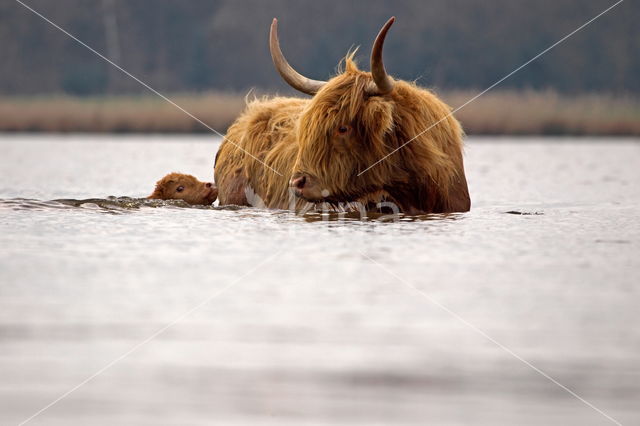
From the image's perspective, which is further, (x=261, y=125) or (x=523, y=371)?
(x=261, y=125)

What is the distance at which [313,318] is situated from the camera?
4816 mm

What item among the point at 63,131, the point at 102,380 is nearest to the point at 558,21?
the point at 63,131

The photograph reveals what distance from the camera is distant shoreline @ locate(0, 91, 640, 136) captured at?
26109mm

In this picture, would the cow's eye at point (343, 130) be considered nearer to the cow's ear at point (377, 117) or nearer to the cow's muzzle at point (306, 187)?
the cow's ear at point (377, 117)

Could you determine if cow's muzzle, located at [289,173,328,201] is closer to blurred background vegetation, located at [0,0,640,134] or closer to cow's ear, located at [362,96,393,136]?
cow's ear, located at [362,96,393,136]

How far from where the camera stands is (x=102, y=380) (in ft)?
12.7

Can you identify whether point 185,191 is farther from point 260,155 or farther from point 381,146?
point 381,146

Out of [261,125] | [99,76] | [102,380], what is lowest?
[102,380]

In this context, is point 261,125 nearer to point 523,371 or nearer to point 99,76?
point 523,371

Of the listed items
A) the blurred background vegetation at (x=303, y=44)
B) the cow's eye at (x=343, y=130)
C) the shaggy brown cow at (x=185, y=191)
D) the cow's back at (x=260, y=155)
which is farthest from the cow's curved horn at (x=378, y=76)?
the blurred background vegetation at (x=303, y=44)

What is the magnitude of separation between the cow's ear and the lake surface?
670 mm

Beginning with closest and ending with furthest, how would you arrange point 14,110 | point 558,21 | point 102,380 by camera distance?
point 102,380, point 14,110, point 558,21

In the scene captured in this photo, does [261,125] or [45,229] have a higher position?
[261,125]

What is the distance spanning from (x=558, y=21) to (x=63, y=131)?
3328cm
